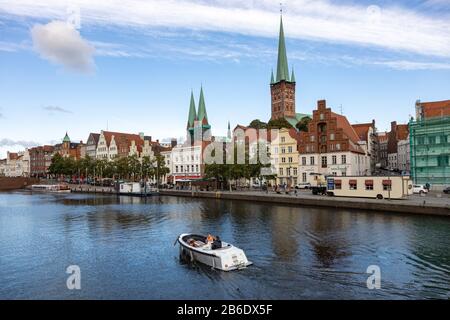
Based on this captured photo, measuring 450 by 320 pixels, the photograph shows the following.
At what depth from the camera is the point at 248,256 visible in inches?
1098

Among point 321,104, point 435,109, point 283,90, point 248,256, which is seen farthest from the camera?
point 283,90

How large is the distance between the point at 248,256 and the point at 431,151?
6410 cm

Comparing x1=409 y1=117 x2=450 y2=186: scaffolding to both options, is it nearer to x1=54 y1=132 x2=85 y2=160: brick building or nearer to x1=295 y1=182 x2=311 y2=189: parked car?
x1=295 y1=182 x2=311 y2=189: parked car

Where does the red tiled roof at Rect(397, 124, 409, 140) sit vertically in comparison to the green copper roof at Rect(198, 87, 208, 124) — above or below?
below

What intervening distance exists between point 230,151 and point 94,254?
6377cm

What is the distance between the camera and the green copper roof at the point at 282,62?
184 m

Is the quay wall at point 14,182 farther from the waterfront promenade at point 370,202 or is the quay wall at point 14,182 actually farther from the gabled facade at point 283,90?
the gabled facade at point 283,90

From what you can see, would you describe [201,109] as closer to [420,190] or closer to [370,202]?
→ [420,190]

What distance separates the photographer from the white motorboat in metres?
24.1

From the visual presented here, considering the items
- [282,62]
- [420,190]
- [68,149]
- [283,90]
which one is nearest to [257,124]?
[420,190]

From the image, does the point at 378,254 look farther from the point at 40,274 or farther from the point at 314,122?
the point at 314,122

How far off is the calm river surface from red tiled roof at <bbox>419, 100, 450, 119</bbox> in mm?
47081

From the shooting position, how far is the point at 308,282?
71.4 ft

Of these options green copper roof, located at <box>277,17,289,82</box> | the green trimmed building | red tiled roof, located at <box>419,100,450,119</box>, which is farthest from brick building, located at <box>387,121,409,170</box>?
green copper roof, located at <box>277,17,289,82</box>
